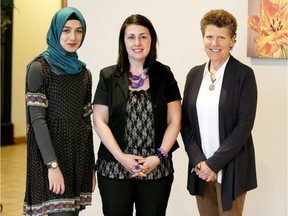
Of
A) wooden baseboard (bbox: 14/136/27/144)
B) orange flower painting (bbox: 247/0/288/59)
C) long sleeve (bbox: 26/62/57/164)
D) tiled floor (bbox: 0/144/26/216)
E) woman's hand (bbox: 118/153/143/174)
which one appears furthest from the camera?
wooden baseboard (bbox: 14/136/27/144)

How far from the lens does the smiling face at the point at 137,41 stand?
100 inches

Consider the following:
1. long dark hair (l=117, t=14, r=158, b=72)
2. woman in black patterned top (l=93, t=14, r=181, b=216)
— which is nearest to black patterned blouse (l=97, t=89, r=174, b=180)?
woman in black patterned top (l=93, t=14, r=181, b=216)

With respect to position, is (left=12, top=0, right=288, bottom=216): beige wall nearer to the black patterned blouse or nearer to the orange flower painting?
the orange flower painting

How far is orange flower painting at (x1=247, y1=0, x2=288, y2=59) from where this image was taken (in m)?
3.24

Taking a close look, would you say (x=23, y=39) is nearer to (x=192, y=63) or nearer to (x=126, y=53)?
(x=192, y=63)

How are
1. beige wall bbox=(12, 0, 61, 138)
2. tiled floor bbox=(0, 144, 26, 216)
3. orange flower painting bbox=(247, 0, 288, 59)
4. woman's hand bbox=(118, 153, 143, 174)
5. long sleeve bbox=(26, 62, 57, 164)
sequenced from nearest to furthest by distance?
long sleeve bbox=(26, 62, 57, 164) < woman's hand bbox=(118, 153, 143, 174) < orange flower painting bbox=(247, 0, 288, 59) < tiled floor bbox=(0, 144, 26, 216) < beige wall bbox=(12, 0, 61, 138)

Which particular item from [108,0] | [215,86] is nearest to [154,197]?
[215,86]

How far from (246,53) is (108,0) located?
3.95 ft

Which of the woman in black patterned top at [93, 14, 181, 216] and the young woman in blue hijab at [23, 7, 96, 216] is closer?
the young woman in blue hijab at [23, 7, 96, 216]

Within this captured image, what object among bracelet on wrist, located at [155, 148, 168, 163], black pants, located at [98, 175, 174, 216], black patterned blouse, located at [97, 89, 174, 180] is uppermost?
black patterned blouse, located at [97, 89, 174, 180]

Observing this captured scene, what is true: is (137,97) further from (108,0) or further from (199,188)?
(108,0)

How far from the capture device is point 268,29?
3.29 meters

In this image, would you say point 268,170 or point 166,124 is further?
point 268,170

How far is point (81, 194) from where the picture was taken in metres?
2.61
